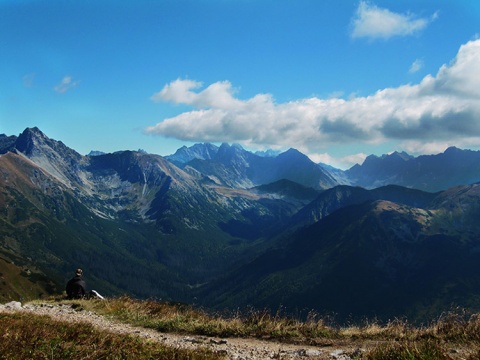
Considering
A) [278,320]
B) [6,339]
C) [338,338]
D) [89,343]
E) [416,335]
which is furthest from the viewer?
[278,320]

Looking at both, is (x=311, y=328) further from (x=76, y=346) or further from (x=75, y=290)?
(x=75, y=290)

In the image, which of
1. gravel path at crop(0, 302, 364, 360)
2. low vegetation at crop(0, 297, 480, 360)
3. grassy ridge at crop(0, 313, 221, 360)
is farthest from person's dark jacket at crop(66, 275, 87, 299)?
grassy ridge at crop(0, 313, 221, 360)

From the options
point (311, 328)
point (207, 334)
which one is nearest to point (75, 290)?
point (207, 334)

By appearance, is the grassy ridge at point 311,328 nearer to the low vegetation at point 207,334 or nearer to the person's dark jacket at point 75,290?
the low vegetation at point 207,334

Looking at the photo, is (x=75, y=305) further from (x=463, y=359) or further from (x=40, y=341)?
(x=463, y=359)

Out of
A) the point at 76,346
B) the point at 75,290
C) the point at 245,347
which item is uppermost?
the point at 76,346

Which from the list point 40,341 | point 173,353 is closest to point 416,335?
point 173,353

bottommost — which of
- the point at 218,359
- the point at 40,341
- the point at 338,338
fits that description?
the point at 338,338

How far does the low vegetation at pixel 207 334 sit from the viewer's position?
12445 millimetres

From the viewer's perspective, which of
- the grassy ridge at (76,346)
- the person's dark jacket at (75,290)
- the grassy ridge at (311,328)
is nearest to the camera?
the grassy ridge at (76,346)

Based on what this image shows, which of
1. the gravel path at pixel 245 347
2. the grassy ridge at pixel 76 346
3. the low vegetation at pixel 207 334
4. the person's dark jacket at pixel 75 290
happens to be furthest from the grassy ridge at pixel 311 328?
the person's dark jacket at pixel 75 290

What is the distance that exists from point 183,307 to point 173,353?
12.9 metres

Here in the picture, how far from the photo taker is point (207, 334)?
1941 cm

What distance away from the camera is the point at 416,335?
17125 mm
